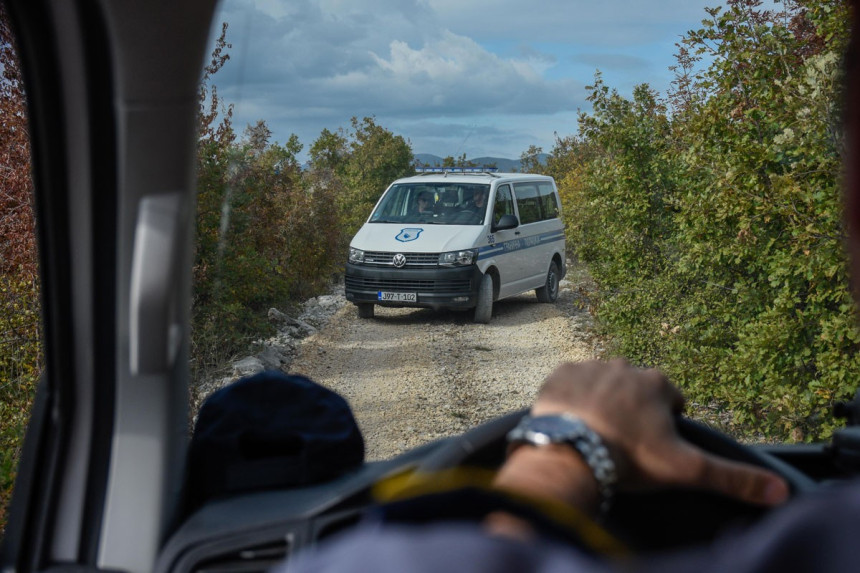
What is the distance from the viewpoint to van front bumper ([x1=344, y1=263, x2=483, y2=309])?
10641 millimetres

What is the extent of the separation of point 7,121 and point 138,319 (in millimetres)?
4299

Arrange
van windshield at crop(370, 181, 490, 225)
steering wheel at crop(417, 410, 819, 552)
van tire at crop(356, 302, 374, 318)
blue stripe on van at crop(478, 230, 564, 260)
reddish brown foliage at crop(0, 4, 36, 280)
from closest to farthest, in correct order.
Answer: steering wheel at crop(417, 410, 819, 552)
reddish brown foliage at crop(0, 4, 36, 280)
blue stripe on van at crop(478, 230, 564, 260)
van tire at crop(356, 302, 374, 318)
van windshield at crop(370, 181, 490, 225)

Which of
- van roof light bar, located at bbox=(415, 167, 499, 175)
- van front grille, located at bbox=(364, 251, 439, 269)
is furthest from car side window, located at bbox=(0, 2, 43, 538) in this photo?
van roof light bar, located at bbox=(415, 167, 499, 175)

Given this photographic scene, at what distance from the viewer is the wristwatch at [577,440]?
0.93 m

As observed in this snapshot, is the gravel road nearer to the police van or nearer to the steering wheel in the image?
the police van

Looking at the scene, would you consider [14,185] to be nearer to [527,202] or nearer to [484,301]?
[484,301]

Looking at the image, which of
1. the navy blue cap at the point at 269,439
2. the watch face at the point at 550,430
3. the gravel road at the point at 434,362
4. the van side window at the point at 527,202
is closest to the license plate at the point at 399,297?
the gravel road at the point at 434,362

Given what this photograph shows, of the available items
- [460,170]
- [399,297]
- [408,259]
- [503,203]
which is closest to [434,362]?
[399,297]

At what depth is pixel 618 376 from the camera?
1.09 m

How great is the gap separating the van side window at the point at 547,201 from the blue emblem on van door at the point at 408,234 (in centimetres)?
244

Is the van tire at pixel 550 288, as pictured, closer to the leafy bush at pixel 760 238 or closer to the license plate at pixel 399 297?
the license plate at pixel 399 297

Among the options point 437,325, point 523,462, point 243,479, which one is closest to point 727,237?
point 243,479

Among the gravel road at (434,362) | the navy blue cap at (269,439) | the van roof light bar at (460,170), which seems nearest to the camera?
the navy blue cap at (269,439)

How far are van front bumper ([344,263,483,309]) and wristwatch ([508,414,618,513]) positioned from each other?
960 centimetres
